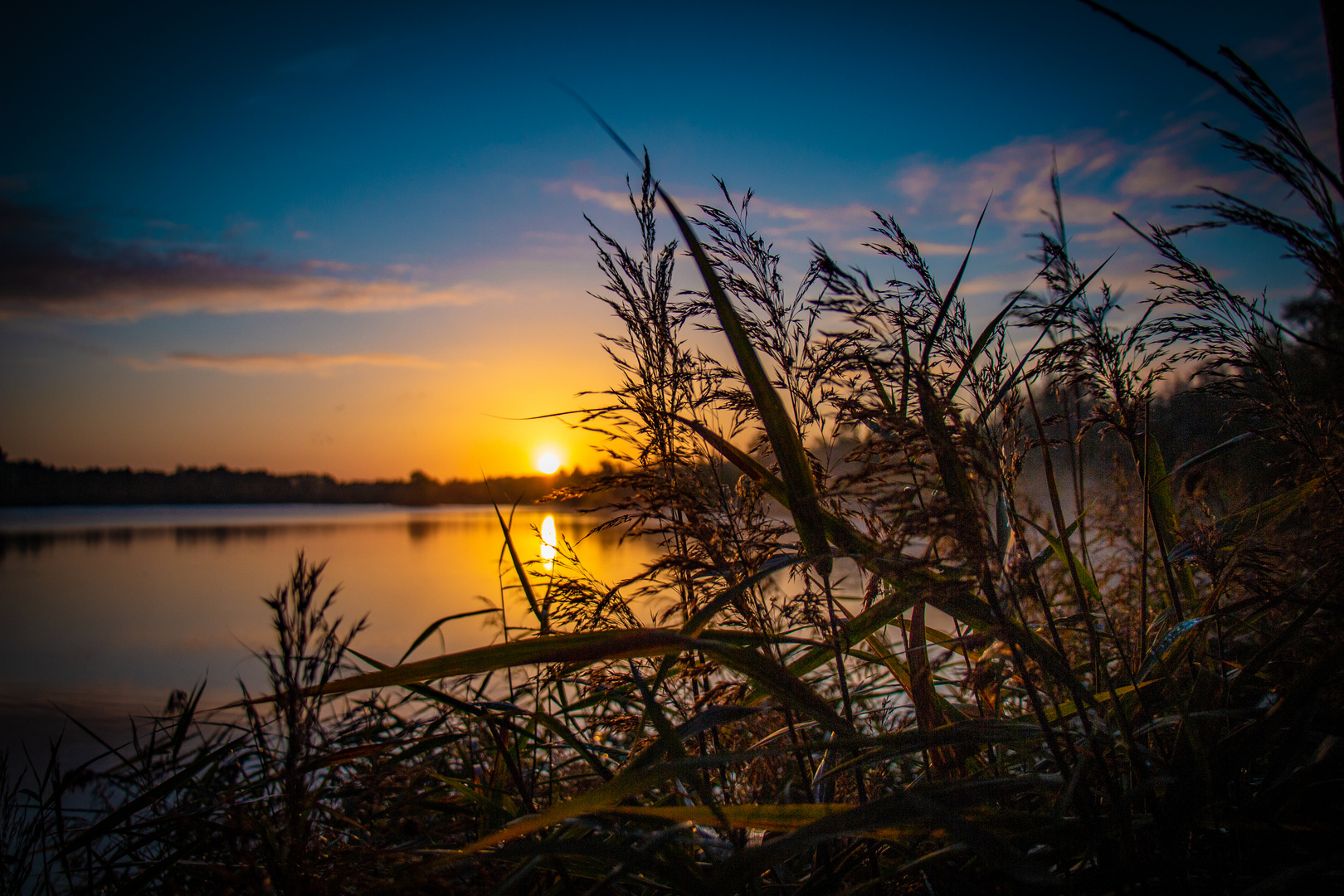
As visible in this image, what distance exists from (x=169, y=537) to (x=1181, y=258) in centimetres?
2418

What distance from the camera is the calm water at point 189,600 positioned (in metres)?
5.43

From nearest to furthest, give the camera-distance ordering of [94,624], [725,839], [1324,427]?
[725,839]
[1324,427]
[94,624]

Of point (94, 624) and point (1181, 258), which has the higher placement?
point (1181, 258)

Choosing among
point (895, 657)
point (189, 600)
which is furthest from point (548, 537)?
point (189, 600)

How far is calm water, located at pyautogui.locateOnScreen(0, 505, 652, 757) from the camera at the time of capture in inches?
214

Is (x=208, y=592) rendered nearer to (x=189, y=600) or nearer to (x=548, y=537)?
(x=189, y=600)

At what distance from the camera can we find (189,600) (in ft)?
30.7

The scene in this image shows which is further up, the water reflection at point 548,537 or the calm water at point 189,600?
the water reflection at point 548,537

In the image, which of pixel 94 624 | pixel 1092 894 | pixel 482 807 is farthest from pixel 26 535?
pixel 1092 894

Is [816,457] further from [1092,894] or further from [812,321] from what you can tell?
[1092,894]

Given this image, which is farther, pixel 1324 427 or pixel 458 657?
pixel 1324 427

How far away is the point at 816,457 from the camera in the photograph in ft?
4.44

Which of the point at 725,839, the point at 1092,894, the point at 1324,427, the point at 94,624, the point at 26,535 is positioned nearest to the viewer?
the point at 1092,894

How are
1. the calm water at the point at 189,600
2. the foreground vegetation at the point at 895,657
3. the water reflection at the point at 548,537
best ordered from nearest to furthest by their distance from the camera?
the foreground vegetation at the point at 895,657
the water reflection at the point at 548,537
the calm water at the point at 189,600
